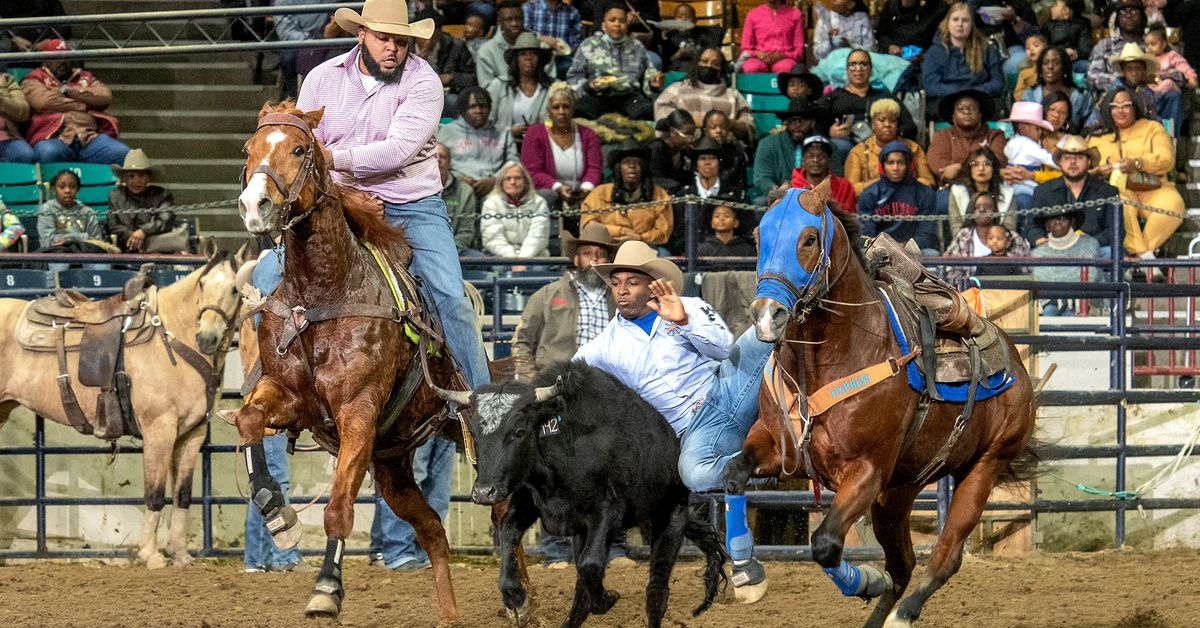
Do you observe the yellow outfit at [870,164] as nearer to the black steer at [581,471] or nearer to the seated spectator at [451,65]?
the seated spectator at [451,65]

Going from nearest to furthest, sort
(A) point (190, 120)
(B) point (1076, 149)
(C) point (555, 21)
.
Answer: (B) point (1076, 149) → (C) point (555, 21) → (A) point (190, 120)

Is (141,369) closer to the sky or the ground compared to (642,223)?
closer to the ground

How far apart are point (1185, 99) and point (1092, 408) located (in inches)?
240

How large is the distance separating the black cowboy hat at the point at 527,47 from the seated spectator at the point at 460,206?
183 cm

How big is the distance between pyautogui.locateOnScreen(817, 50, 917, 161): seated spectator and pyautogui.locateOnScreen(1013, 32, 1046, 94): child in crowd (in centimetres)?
131

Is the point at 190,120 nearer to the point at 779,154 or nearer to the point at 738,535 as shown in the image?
the point at 779,154

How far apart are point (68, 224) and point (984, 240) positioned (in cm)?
686

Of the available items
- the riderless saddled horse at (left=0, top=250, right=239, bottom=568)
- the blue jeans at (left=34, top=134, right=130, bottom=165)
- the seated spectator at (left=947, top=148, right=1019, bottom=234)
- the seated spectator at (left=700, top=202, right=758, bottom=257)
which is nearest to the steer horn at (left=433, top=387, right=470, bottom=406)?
the riderless saddled horse at (left=0, top=250, right=239, bottom=568)

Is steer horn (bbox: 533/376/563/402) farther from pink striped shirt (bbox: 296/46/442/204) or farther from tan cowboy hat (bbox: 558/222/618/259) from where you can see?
tan cowboy hat (bbox: 558/222/618/259)

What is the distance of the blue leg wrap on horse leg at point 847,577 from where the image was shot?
5738 millimetres

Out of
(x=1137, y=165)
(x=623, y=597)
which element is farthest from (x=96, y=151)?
(x=1137, y=165)

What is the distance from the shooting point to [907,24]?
15.4m

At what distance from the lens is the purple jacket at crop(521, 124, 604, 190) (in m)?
12.5

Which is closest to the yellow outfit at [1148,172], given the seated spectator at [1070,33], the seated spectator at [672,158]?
the seated spectator at [1070,33]
